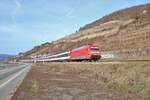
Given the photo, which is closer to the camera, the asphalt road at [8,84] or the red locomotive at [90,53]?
the asphalt road at [8,84]

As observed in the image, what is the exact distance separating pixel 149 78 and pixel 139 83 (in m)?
0.79

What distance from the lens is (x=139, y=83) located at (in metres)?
23.6

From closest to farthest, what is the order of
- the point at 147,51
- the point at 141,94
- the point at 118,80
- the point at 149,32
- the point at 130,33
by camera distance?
the point at 141,94, the point at 118,80, the point at 147,51, the point at 149,32, the point at 130,33

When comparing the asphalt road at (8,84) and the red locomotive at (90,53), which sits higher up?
the red locomotive at (90,53)

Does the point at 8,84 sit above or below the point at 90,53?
below

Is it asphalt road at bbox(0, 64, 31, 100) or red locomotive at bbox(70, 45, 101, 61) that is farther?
red locomotive at bbox(70, 45, 101, 61)

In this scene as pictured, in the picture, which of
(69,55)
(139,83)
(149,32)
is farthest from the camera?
(149,32)

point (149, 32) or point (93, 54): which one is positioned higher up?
point (149, 32)

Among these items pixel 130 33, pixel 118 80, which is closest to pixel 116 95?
pixel 118 80

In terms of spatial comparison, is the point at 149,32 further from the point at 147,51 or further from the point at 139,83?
the point at 139,83

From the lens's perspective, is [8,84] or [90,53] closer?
[8,84]

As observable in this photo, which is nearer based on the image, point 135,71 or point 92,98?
point 92,98

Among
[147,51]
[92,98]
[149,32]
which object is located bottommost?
[92,98]

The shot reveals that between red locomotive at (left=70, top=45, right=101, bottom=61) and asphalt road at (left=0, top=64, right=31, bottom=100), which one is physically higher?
red locomotive at (left=70, top=45, right=101, bottom=61)
